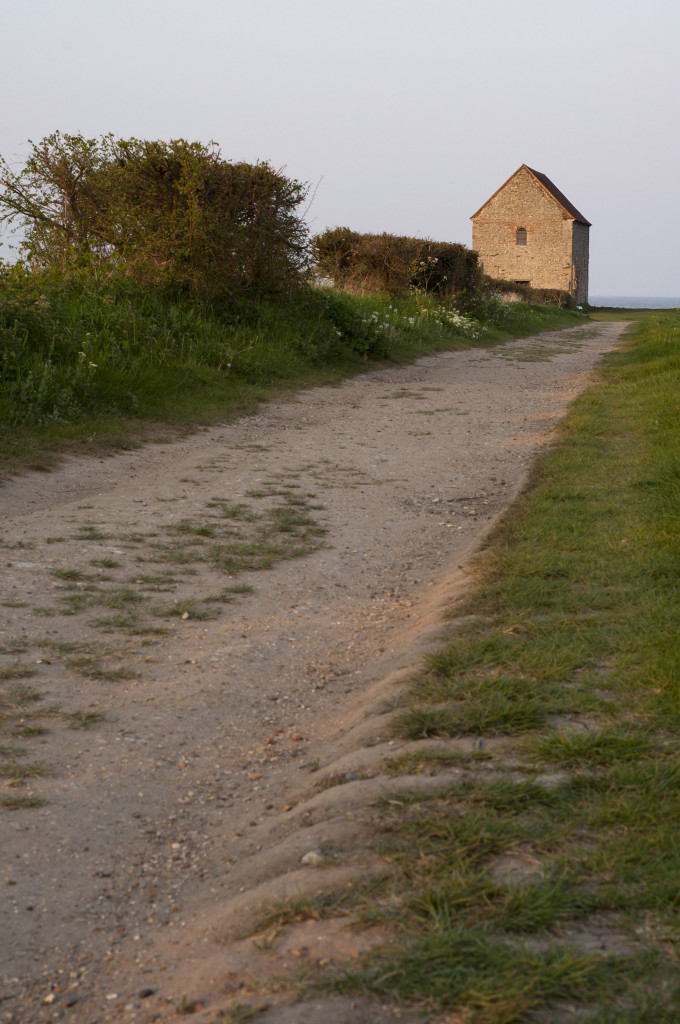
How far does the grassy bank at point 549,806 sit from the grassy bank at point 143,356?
4.32 meters

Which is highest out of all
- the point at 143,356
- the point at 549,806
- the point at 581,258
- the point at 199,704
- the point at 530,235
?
the point at 530,235

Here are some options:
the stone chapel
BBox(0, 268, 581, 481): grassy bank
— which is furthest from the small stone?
the stone chapel

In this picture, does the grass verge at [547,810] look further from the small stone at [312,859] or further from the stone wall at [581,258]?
the stone wall at [581,258]

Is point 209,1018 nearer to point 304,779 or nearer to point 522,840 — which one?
point 522,840

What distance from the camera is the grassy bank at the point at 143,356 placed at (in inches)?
295

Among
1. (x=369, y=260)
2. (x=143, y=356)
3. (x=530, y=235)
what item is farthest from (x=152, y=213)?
(x=530, y=235)

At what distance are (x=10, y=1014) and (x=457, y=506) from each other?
15.0ft

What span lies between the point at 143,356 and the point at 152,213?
10.5ft

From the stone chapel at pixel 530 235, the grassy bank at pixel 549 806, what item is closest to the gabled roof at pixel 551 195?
the stone chapel at pixel 530 235

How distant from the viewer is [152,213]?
38.1 feet

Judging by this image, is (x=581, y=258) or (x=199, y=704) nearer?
(x=199, y=704)

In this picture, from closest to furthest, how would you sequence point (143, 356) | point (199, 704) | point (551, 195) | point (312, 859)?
point (312, 859), point (199, 704), point (143, 356), point (551, 195)

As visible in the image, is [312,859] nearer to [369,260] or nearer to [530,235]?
[369,260]

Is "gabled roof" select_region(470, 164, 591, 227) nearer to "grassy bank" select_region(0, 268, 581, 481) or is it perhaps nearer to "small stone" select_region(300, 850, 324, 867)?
"grassy bank" select_region(0, 268, 581, 481)
